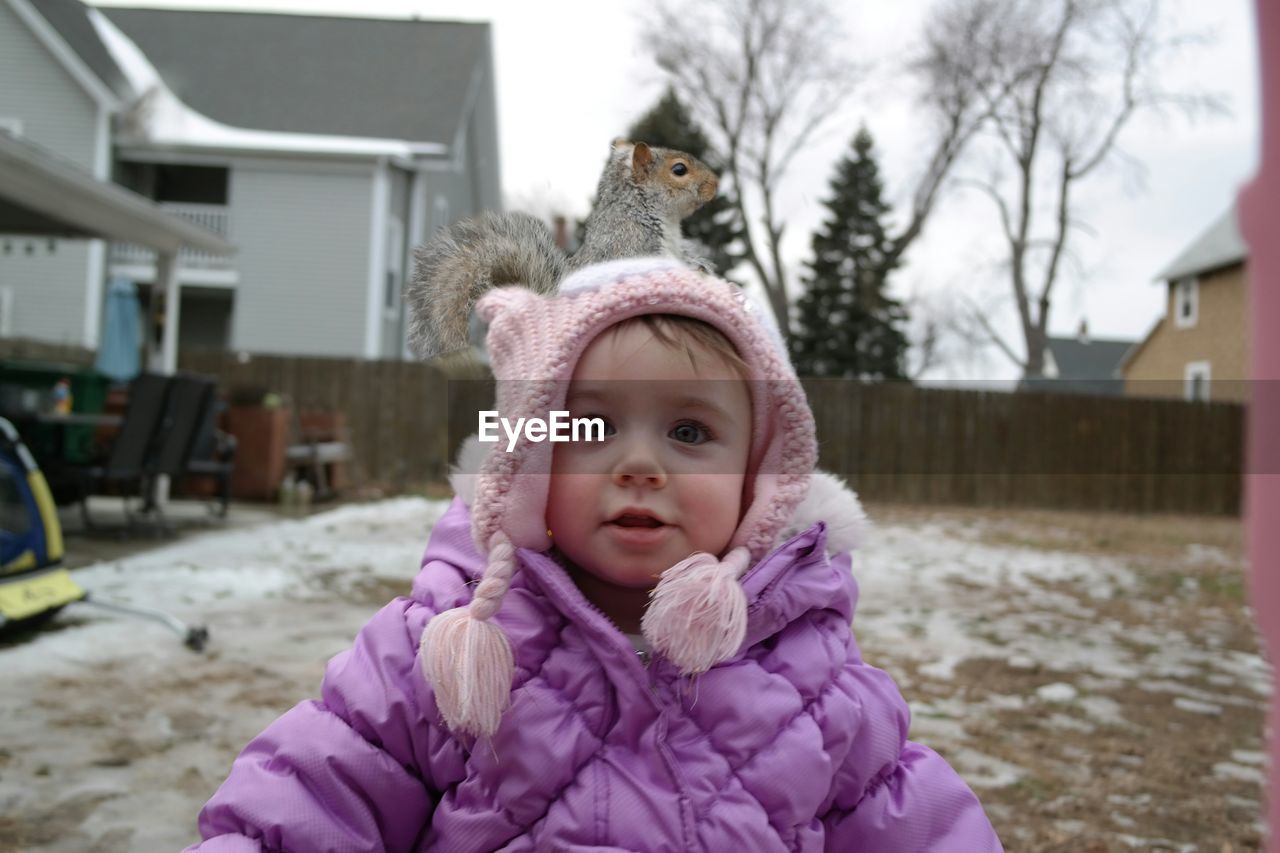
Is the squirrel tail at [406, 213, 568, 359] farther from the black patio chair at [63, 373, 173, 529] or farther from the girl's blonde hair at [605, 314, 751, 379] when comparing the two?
the black patio chair at [63, 373, 173, 529]

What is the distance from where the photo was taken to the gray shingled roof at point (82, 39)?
14.0 m

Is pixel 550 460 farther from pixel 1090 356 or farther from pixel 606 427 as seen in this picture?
pixel 1090 356

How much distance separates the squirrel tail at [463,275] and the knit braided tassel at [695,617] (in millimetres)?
437

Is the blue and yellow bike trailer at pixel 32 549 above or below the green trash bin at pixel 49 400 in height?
below

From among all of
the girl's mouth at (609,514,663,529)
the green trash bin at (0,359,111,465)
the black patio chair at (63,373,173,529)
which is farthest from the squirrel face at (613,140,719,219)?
the green trash bin at (0,359,111,465)

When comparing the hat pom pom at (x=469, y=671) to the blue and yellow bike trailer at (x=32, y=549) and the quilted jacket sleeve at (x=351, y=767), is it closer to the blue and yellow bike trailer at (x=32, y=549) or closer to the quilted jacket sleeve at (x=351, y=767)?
the quilted jacket sleeve at (x=351, y=767)

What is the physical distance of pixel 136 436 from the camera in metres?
6.34

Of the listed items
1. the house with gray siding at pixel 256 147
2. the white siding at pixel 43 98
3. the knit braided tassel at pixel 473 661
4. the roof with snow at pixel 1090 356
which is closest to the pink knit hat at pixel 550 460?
the knit braided tassel at pixel 473 661

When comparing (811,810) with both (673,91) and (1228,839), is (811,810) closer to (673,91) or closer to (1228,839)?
(1228,839)

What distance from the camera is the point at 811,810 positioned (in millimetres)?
1171

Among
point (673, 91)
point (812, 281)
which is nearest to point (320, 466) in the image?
point (673, 91)

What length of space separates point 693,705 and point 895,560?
6587mm

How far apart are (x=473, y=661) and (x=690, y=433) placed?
37cm

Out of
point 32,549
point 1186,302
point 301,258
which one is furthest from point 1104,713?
point 1186,302
